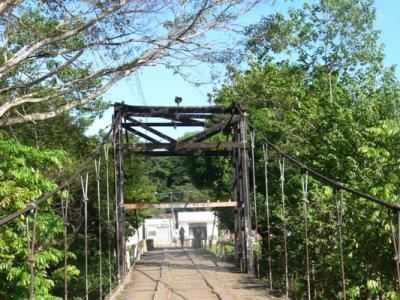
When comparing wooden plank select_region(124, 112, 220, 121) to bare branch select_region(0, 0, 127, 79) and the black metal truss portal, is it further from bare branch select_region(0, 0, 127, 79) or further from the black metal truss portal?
bare branch select_region(0, 0, 127, 79)

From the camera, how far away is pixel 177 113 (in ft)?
32.7

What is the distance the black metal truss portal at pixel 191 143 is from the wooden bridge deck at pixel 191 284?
0.47 meters

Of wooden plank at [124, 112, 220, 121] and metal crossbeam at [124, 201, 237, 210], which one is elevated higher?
wooden plank at [124, 112, 220, 121]

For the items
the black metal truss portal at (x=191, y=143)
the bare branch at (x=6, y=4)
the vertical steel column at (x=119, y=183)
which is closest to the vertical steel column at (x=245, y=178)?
the black metal truss portal at (x=191, y=143)

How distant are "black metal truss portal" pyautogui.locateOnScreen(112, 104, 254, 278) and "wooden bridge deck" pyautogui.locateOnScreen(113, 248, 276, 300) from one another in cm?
47

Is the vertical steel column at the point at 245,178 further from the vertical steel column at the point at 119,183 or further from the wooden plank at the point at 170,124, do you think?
the vertical steel column at the point at 119,183

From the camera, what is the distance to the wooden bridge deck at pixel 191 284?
23.0 feet

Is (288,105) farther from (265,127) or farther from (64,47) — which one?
(64,47)

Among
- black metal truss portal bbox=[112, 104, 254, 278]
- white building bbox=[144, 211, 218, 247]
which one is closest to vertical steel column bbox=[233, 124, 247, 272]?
black metal truss portal bbox=[112, 104, 254, 278]

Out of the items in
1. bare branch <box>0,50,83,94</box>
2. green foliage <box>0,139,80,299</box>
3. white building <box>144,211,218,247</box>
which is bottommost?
white building <box>144,211,218,247</box>

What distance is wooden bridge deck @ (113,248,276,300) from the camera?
23.0ft

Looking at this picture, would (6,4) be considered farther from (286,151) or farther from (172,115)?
(286,151)

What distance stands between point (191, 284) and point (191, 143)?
2708 millimetres

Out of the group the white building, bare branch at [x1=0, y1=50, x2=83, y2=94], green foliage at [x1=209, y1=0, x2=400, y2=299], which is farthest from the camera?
the white building
